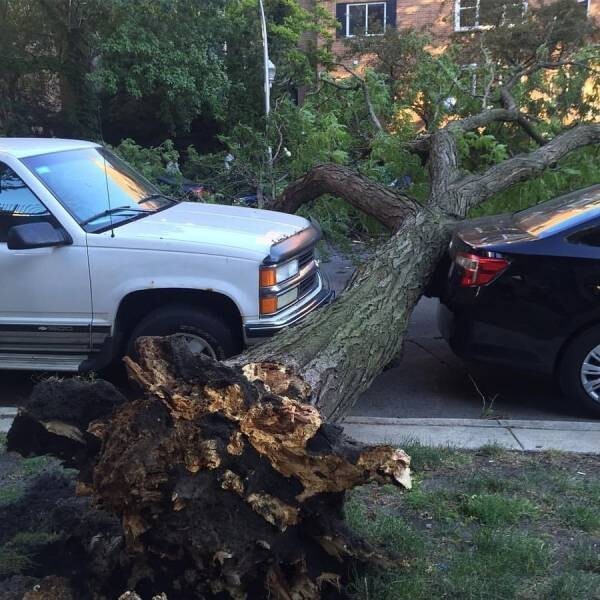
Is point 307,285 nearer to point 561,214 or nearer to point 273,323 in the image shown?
point 273,323

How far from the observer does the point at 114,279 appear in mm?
5406

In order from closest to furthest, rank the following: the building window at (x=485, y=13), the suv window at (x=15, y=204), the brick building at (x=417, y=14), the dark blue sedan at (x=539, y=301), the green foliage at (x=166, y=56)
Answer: the dark blue sedan at (x=539, y=301) < the suv window at (x=15, y=204) < the green foliage at (x=166, y=56) < the building window at (x=485, y=13) < the brick building at (x=417, y=14)

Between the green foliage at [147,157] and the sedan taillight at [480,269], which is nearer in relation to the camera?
the sedan taillight at [480,269]

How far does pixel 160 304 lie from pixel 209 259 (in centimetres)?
53

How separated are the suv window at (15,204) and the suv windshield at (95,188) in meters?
0.13

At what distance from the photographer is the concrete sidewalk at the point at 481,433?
4.58 meters

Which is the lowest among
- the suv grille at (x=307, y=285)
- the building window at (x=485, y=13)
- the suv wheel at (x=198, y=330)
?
the suv wheel at (x=198, y=330)

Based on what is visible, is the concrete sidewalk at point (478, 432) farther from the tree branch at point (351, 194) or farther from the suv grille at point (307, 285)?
the tree branch at point (351, 194)

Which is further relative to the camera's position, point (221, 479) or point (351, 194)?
point (351, 194)

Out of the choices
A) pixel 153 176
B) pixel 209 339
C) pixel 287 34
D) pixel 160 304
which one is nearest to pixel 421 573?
pixel 209 339

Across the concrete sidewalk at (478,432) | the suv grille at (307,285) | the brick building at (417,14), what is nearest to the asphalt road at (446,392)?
the concrete sidewalk at (478,432)

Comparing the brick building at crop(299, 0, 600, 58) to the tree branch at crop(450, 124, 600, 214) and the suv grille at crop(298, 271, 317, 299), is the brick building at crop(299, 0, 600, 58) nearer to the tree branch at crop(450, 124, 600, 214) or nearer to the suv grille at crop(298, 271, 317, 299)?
the tree branch at crop(450, 124, 600, 214)

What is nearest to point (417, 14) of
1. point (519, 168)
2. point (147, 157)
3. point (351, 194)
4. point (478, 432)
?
point (147, 157)

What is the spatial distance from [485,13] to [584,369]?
18661 millimetres
